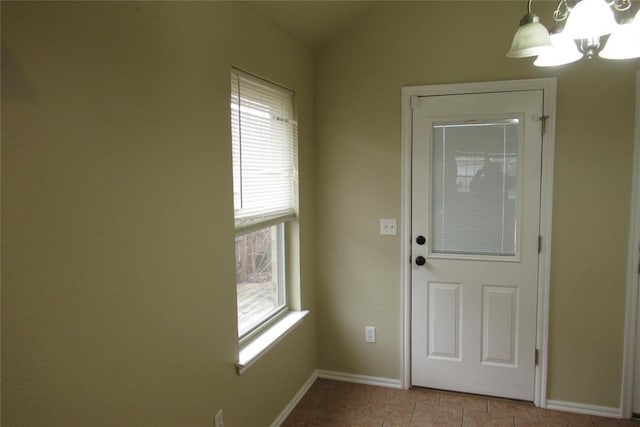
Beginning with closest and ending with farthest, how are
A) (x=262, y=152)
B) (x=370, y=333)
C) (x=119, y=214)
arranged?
1. (x=119, y=214)
2. (x=262, y=152)
3. (x=370, y=333)

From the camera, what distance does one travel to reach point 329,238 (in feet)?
10.6

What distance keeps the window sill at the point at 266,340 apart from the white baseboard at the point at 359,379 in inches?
23.7

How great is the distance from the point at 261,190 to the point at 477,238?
1.45 meters

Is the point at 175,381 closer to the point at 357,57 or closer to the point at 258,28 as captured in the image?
the point at 258,28

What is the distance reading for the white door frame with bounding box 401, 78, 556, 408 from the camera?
270cm

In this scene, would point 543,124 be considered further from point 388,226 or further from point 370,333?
point 370,333

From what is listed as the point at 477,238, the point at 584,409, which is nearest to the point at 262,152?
the point at 477,238

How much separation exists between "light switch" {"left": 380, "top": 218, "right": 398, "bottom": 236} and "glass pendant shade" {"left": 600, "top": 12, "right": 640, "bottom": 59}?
1.89 m

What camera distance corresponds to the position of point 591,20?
3.61 feet

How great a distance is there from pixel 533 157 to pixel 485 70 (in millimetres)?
624

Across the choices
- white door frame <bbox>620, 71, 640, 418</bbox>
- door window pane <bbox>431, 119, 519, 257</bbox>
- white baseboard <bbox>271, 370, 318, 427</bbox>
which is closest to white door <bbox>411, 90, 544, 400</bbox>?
door window pane <bbox>431, 119, 519, 257</bbox>

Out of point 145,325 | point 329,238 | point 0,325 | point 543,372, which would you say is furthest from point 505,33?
point 0,325

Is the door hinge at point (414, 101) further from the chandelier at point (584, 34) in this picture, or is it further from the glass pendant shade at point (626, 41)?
the glass pendant shade at point (626, 41)

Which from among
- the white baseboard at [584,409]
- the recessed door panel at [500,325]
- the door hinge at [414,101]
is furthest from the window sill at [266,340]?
the white baseboard at [584,409]
